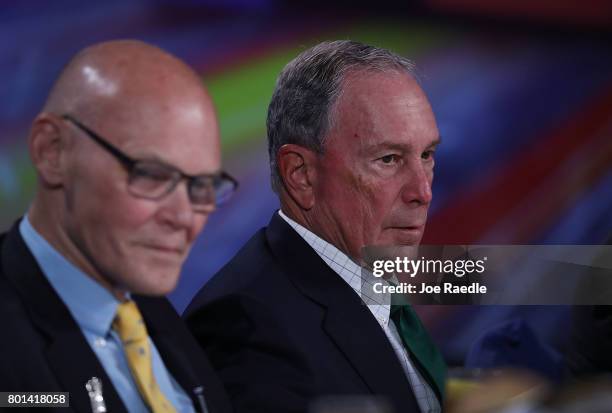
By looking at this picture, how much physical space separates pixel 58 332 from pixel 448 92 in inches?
51.4

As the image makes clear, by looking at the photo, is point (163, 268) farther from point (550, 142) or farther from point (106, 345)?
point (550, 142)

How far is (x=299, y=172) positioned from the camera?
158cm

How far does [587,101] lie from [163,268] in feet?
4.87

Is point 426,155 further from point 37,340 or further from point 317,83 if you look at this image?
point 37,340

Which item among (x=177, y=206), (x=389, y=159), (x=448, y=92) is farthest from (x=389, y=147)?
(x=448, y=92)

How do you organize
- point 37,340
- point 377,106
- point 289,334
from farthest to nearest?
1. point 377,106
2. point 289,334
3. point 37,340

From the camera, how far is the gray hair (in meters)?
1.54

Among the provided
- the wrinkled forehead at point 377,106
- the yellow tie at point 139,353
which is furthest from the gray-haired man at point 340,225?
the yellow tie at point 139,353

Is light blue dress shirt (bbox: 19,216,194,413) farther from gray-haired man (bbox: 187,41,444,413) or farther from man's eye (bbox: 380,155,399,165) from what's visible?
man's eye (bbox: 380,155,399,165)

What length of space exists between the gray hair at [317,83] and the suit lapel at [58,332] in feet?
1.93

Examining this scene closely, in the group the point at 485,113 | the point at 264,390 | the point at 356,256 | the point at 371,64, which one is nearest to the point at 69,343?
the point at 264,390

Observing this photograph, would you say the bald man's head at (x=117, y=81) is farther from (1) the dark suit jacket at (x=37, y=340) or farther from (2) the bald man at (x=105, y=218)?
(1) the dark suit jacket at (x=37, y=340)

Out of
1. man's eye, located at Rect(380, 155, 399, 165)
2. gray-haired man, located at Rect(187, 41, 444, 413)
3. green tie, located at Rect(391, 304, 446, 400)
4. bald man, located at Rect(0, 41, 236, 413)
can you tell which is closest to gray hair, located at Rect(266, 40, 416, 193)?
gray-haired man, located at Rect(187, 41, 444, 413)

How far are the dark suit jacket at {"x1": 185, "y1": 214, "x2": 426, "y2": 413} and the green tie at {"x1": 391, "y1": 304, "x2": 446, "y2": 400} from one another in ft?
0.21
